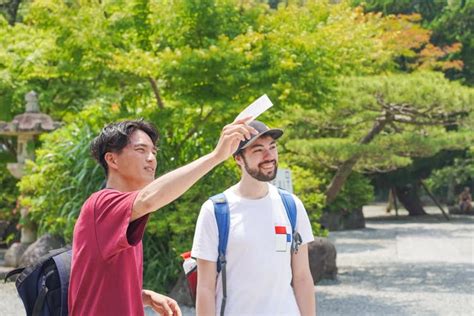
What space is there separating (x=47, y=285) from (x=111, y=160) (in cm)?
43

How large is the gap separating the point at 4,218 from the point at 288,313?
40.6 feet

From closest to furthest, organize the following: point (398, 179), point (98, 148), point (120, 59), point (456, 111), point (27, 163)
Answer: point (98, 148)
point (120, 59)
point (27, 163)
point (456, 111)
point (398, 179)

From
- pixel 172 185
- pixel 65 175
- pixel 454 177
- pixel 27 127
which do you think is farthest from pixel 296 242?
pixel 454 177

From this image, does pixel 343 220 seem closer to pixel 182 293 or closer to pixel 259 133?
pixel 182 293

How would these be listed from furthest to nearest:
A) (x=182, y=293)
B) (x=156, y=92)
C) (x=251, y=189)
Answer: (x=156, y=92)
(x=182, y=293)
(x=251, y=189)

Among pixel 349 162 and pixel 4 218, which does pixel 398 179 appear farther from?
pixel 4 218

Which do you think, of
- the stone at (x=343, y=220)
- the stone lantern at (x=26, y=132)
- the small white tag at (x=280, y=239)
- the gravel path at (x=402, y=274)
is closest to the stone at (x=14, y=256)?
the stone lantern at (x=26, y=132)

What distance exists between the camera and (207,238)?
12.0ft

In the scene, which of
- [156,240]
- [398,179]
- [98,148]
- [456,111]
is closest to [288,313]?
[98,148]

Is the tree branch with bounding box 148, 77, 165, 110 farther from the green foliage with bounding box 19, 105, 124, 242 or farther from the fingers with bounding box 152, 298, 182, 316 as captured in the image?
the fingers with bounding box 152, 298, 182, 316

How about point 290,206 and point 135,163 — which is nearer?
point 135,163

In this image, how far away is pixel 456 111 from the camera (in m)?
13.3

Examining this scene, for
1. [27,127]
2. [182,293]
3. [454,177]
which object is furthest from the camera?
[454,177]

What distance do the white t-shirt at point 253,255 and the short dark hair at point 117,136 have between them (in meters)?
0.71
